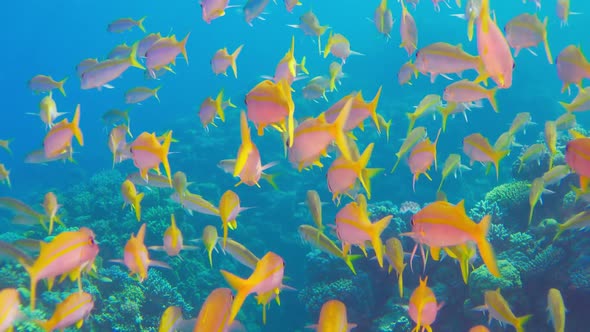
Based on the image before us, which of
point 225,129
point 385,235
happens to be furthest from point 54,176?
point 385,235

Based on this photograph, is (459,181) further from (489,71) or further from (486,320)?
(489,71)

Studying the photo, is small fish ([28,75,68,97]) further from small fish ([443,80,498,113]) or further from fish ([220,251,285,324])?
small fish ([443,80,498,113])

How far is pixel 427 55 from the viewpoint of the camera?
379cm

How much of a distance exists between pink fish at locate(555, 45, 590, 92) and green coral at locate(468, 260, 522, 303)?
2761mm

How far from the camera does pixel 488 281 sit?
5078mm

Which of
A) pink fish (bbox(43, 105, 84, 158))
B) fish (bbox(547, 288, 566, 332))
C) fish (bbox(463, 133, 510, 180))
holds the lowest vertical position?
A: fish (bbox(547, 288, 566, 332))

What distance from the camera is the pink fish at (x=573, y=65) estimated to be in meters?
3.64

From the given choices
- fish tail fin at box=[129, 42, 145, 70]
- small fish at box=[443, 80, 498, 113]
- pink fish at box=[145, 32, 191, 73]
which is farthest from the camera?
fish tail fin at box=[129, 42, 145, 70]

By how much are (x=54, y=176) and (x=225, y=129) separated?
18573 mm

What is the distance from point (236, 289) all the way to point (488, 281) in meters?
4.47

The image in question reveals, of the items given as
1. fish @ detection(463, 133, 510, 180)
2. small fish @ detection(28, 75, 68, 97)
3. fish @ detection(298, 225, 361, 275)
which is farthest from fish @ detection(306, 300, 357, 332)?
small fish @ detection(28, 75, 68, 97)

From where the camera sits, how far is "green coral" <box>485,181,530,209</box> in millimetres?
6730

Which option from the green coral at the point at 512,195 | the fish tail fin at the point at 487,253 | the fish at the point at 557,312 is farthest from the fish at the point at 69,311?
the green coral at the point at 512,195

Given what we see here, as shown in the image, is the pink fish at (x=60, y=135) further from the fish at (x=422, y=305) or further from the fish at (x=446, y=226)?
the fish at (x=422, y=305)
